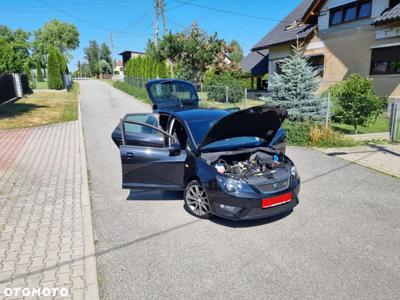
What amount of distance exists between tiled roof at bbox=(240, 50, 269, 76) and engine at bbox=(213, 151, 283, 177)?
22.7m

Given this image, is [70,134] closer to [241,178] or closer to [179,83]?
[179,83]

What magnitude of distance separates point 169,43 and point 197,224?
22551 mm

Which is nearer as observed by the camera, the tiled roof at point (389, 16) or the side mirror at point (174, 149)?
the side mirror at point (174, 149)

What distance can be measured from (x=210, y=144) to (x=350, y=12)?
16787 millimetres

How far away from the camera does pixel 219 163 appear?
4445 mm

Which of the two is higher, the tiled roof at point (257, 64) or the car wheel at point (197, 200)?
the tiled roof at point (257, 64)

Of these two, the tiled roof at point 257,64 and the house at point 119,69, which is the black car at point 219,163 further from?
the house at point 119,69

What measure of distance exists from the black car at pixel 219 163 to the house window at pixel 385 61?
1259cm

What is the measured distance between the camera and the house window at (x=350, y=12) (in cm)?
1630

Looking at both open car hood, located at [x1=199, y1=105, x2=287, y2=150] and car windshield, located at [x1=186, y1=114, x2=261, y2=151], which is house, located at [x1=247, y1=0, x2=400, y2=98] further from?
car windshield, located at [x1=186, y1=114, x2=261, y2=151]

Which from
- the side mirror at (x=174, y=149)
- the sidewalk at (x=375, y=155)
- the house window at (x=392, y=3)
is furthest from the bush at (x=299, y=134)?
the house window at (x=392, y=3)

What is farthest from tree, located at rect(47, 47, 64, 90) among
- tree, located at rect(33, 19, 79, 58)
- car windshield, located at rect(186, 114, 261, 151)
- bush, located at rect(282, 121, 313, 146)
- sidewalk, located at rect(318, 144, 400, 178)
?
tree, located at rect(33, 19, 79, 58)

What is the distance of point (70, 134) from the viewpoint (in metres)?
11.6

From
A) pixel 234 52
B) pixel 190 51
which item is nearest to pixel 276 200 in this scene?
pixel 190 51
